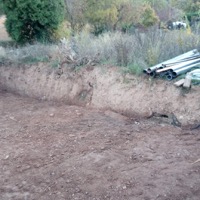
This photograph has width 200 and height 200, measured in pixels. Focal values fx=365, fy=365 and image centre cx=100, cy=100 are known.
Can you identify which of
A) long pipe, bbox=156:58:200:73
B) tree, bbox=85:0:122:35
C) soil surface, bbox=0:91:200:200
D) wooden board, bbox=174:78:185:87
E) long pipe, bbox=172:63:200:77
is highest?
tree, bbox=85:0:122:35

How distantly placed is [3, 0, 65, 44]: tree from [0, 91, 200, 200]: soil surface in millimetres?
3113

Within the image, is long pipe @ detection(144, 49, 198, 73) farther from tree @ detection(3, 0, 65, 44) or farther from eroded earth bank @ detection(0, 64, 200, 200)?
tree @ detection(3, 0, 65, 44)

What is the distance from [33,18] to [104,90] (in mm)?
3204

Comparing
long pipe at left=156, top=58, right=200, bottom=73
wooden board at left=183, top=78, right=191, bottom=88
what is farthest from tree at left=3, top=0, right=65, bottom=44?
wooden board at left=183, top=78, right=191, bottom=88

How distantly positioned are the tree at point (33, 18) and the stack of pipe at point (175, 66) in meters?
3.75

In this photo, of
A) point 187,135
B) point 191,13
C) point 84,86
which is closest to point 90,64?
point 84,86

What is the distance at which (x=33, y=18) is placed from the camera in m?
9.30

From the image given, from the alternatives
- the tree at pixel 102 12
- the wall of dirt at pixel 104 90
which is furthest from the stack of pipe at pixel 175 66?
the tree at pixel 102 12

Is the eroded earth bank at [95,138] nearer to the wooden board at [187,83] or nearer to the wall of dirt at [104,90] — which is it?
the wall of dirt at [104,90]

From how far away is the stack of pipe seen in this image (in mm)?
6582

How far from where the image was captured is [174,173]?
4.76m

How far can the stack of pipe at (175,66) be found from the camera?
6582 millimetres

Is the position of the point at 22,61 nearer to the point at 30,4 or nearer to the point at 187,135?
the point at 30,4

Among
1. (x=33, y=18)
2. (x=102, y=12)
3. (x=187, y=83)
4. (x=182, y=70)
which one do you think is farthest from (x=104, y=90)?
(x=102, y=12)
